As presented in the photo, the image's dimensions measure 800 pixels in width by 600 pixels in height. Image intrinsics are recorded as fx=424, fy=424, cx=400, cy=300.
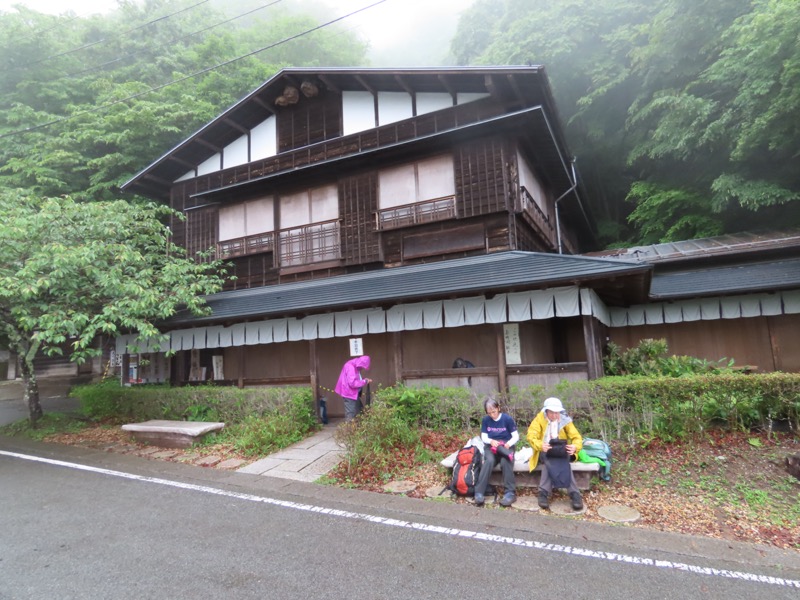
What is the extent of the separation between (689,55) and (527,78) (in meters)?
11.9

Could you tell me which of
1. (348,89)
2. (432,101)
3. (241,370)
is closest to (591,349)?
(432,101)

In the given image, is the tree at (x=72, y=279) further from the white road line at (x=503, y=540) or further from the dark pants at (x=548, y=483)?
the dark pants at (x=548, y=483)

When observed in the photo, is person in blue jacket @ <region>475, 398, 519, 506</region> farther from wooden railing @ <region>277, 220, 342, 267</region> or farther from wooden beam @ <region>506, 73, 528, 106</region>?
wooden beam @ <region>506, 73, 528, 106</region>

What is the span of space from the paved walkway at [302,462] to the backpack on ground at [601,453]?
391 cm

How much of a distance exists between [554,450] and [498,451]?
0.72 meters

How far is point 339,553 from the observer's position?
4.11 meters

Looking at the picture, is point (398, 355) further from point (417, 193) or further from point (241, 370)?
point (241, 370)

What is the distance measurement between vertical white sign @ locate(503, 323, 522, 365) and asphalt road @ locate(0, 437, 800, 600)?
18.2 ft

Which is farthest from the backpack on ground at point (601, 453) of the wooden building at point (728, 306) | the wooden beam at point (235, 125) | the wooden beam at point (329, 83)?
the wooden beam at point (235, 125)

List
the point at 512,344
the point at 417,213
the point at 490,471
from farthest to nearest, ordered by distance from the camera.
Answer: the point at 417,213, the point at 512,344, the point at 490,471

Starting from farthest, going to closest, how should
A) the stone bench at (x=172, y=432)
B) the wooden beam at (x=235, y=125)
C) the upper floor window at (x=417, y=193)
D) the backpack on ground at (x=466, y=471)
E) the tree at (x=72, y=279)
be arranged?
the wooden beam at (x=235, y=125) < the upper floor window at (x=417, y=193) < the stone bench at (x=172, y=432) < the tree at (x=72, y=279) < the backpack on ground at (x=466, y=471)

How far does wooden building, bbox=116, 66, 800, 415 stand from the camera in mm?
9422

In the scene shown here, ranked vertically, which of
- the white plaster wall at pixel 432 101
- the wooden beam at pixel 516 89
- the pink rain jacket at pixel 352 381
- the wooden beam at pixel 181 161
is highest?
the wooden beam at pixel 181 161

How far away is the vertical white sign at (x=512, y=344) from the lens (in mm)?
10375
